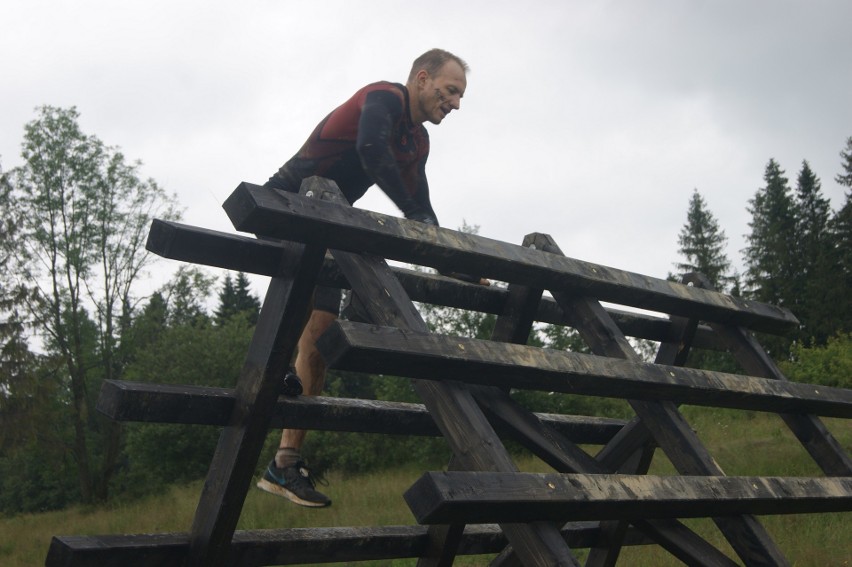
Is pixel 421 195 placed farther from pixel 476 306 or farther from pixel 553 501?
pixel 553 501

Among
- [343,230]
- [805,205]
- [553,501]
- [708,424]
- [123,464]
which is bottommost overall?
[123,464]

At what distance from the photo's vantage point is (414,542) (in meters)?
3.76

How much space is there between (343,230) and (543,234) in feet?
3.83

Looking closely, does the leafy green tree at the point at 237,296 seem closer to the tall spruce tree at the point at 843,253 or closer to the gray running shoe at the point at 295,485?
the tall spruce tree at the point at 843,253

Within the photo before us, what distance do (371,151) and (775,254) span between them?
158 feet

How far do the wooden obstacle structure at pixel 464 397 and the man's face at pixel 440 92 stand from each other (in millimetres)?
682

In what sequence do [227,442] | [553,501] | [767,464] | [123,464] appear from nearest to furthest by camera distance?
[553,501], [227,442], [767,464], [123,464]

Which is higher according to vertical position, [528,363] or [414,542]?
[528,363]

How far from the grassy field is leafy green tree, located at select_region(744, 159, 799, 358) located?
2770cm

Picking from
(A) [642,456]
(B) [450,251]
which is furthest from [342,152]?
(A) [642,456]

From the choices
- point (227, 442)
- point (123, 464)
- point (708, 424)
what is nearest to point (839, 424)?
point (708, 424)

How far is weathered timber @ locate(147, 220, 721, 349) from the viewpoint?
2.69m

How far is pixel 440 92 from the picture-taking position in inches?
141

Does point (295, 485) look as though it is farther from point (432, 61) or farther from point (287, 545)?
point (432, 61)
